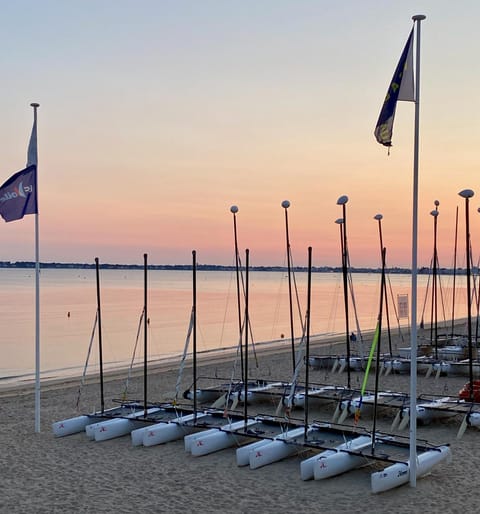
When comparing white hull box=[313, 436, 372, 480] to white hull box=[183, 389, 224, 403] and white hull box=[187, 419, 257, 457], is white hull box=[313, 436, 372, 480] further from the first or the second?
white hull box=[183, 389, 224, 403]

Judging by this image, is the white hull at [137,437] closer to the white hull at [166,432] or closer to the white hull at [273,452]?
the white hull at [166,432]

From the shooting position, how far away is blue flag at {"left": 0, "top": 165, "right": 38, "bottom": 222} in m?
15.8

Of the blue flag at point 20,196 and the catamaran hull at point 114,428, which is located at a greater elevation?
the blue flag at point 20,196

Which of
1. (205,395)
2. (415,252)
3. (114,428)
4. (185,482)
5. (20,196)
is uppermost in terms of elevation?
(20,196)

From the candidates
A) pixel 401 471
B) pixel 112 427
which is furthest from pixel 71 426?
pixel 401 471

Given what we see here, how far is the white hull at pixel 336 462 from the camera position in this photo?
12406mm

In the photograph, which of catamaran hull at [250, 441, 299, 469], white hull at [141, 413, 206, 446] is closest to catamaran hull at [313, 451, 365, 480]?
catamaran hull at [250, 441, 299, 469]

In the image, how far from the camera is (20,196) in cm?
Result: 1583

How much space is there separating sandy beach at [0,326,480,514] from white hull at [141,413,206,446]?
22cm

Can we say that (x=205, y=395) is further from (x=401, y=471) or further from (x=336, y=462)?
(x=401, y=471)

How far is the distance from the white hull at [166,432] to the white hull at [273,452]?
8.44 feet

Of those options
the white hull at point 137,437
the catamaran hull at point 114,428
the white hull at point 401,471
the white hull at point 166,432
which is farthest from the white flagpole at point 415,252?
the catamaran hull at point 114,428

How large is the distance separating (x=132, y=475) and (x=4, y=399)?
37.6 ft

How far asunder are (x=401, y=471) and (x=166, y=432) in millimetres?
5664
